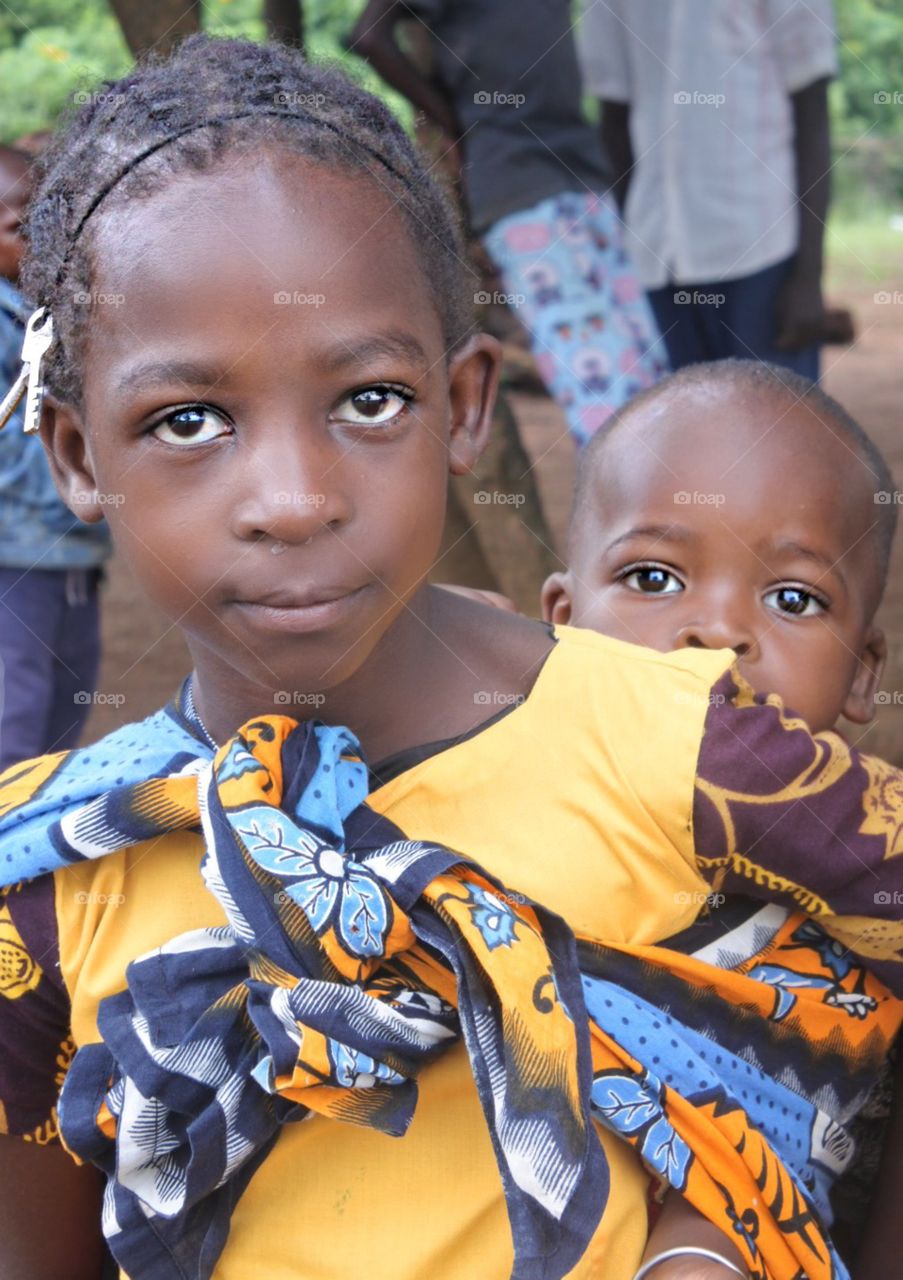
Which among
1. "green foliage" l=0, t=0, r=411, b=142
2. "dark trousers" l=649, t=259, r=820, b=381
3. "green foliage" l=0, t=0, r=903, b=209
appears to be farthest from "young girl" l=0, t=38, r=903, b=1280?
"green foliage" l=0, t=0, r=411, b=142

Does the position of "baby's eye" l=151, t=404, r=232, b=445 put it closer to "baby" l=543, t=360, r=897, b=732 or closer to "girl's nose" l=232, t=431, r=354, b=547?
"girl's nose" l=232, t=431, r=354, b=547

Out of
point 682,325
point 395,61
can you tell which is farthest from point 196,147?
point 395,61

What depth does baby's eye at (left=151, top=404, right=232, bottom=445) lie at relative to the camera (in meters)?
1.23

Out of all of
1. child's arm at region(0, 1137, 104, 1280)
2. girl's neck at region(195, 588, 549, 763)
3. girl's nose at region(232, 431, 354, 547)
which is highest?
girl's nose at region(232, 431, 354, 547)

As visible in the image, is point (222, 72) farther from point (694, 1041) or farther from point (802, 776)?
point (694, 1041)

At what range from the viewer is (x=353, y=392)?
1.24 meters

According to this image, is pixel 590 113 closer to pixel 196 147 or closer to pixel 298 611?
pixel 196 147

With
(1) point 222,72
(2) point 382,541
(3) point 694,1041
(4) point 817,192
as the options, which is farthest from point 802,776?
(4) point 817,192

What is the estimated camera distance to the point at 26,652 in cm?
351

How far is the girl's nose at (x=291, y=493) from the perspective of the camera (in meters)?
1.18

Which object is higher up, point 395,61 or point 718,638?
point 718,638

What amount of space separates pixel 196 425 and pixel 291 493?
0.12m

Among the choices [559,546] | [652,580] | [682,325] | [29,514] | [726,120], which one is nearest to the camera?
[652,580]

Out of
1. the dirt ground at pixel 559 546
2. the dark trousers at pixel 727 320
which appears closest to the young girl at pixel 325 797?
the dirt ground at pixel 559 546
